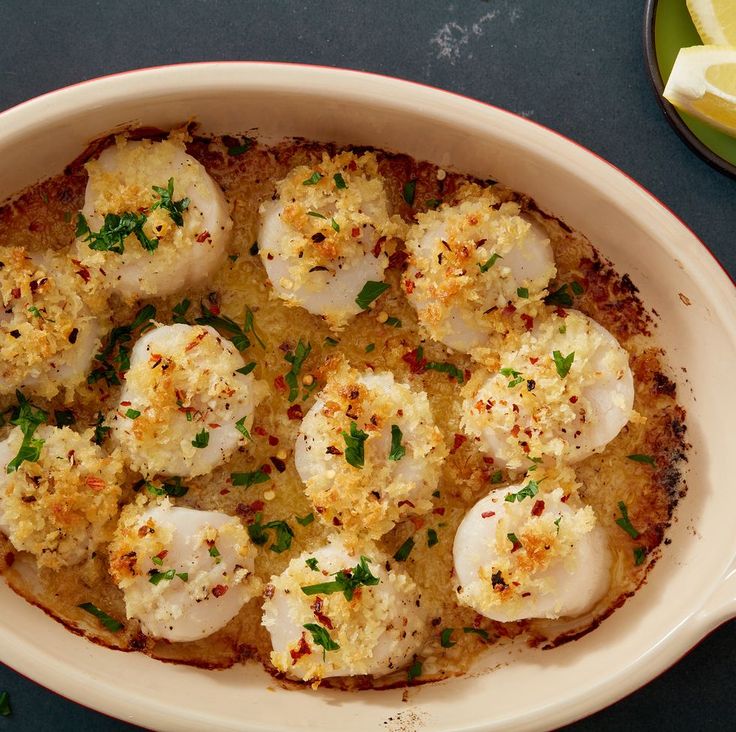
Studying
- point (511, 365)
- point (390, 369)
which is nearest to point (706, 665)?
point (511, 365)

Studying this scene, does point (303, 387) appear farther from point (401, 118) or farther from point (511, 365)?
point (401, 118)

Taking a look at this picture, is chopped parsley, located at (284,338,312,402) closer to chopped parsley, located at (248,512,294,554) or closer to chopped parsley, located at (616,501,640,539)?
chopped parsley, located at (248,512,294,554)

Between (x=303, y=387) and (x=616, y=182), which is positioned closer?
(x=616, y=182)

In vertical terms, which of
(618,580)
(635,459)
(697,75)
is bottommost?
(618,580)

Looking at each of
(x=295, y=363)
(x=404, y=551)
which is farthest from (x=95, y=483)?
(x=404, y=551)

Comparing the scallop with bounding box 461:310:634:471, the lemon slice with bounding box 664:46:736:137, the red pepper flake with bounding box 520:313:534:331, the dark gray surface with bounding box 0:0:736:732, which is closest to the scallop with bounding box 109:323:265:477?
the scallop with bounding box 461:310:634:471

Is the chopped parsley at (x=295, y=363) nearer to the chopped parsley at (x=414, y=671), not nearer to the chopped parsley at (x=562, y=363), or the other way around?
the chopped parsley at (x=562, y=363)

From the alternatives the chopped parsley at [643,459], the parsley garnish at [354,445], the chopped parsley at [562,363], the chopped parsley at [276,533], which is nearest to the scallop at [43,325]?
the chopped parsley at [276,533]
